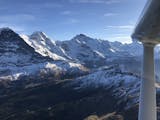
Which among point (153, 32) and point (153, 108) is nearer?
point (153, 32)

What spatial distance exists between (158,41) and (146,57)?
115 centimetres

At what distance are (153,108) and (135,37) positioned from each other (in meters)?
3.51

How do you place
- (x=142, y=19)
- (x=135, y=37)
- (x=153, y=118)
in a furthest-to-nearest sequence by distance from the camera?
(x=135, y=37) → (x=153, y=118) → (x=142, y=19)

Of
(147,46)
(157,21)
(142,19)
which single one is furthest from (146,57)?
(157,21)

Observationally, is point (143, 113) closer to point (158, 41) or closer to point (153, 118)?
point (153, 118)

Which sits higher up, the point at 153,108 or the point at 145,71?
the point at 145,71

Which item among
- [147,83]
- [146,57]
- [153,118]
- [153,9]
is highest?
[153,9]

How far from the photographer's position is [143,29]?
14.8m

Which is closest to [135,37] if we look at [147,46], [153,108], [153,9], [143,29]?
[147,46]

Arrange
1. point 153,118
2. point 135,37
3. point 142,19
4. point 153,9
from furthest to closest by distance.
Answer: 1. point 135,37
2. point 153,118
3. point 142,19
4. point 153,9

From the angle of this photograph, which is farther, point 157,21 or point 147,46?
point 147,46

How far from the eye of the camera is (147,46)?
17312mm

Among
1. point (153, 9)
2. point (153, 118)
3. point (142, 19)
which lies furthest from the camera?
point (153, 118)

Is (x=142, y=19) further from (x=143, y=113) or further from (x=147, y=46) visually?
(x=143, y=113)
